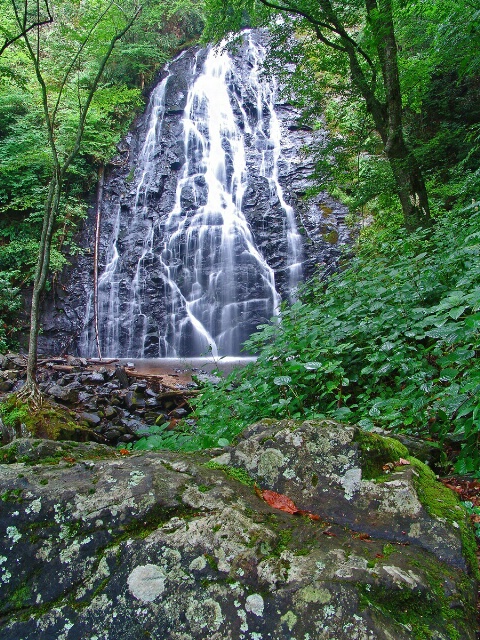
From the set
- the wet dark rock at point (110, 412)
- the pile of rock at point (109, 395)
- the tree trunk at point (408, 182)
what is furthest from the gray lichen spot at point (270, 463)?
the tree trunk at point (408, 182)

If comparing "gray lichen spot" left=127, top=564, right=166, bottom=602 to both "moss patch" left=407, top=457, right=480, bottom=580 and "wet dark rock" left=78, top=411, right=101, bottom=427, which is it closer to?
"moss patch" left=407, top=457, right=480, bottom=580

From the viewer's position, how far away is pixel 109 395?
7.30m

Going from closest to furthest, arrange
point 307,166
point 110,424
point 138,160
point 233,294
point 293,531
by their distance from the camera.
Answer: point 293,531 → point 110,424 → point 233,294 → point 307,166 → point 138,160

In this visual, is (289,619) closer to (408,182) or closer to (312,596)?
(312,596)

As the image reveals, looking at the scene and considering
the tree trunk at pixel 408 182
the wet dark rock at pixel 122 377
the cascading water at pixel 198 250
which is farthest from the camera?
the cascading water at pixel 198 250

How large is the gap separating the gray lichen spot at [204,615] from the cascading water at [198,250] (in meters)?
11.7

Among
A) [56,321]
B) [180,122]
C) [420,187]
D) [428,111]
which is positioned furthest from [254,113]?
[420,187]

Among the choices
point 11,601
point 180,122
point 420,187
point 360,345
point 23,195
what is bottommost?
point 11,601

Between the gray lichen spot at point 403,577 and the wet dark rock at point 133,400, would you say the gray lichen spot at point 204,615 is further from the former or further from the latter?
the wet dark rock at point 133,400

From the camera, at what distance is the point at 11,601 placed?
109 centimetres

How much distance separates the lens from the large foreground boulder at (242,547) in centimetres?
100

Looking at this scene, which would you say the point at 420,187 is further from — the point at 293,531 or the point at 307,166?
the point at 307,166

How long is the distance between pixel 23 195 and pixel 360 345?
14.3 meters

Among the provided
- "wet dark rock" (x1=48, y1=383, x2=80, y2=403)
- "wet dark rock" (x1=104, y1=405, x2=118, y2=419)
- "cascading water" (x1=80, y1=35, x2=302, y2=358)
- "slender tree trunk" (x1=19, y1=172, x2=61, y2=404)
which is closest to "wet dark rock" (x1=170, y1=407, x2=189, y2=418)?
"wet dark rock" (x1=104, y1=405, x2=118, y2=419)
